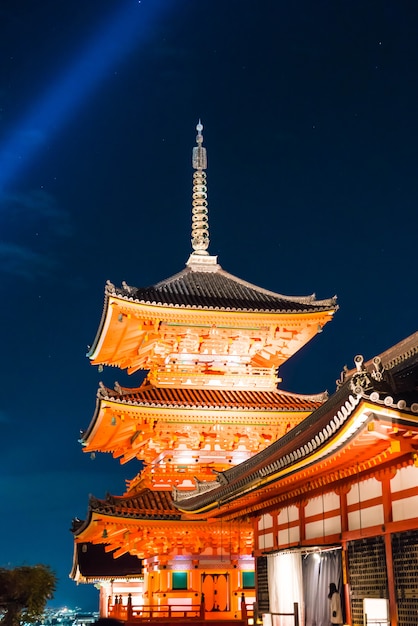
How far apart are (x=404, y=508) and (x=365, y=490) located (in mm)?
1706

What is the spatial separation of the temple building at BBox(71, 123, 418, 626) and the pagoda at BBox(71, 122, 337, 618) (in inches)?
2.3

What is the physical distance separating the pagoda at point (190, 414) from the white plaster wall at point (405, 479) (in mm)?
11110

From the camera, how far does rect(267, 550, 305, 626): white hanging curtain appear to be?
1691cm

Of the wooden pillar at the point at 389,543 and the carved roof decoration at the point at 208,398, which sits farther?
the carved roof decoration at the point at 208,398

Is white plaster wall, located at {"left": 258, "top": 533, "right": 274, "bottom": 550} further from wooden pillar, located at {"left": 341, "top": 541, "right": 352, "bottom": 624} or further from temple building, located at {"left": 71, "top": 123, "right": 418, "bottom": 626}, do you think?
wooden pillar, located at {"left": 341, "top": 541, "right": 352, "bottom": 624}

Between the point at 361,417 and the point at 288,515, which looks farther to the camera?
the point at 288,515

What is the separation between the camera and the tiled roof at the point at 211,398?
2634 cm

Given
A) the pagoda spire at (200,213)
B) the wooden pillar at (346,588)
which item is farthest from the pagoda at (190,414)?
the wooden pillar at (346,588)

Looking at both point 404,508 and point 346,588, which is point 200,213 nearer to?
point 346,588

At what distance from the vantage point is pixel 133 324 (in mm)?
28219

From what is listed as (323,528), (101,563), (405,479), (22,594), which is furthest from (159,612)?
(405,479)

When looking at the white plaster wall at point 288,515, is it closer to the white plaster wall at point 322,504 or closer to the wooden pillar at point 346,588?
the white plaster wall at point 322,504

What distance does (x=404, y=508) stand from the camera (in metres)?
12.4

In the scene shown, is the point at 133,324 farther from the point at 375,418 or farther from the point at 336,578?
the point at 375,418
